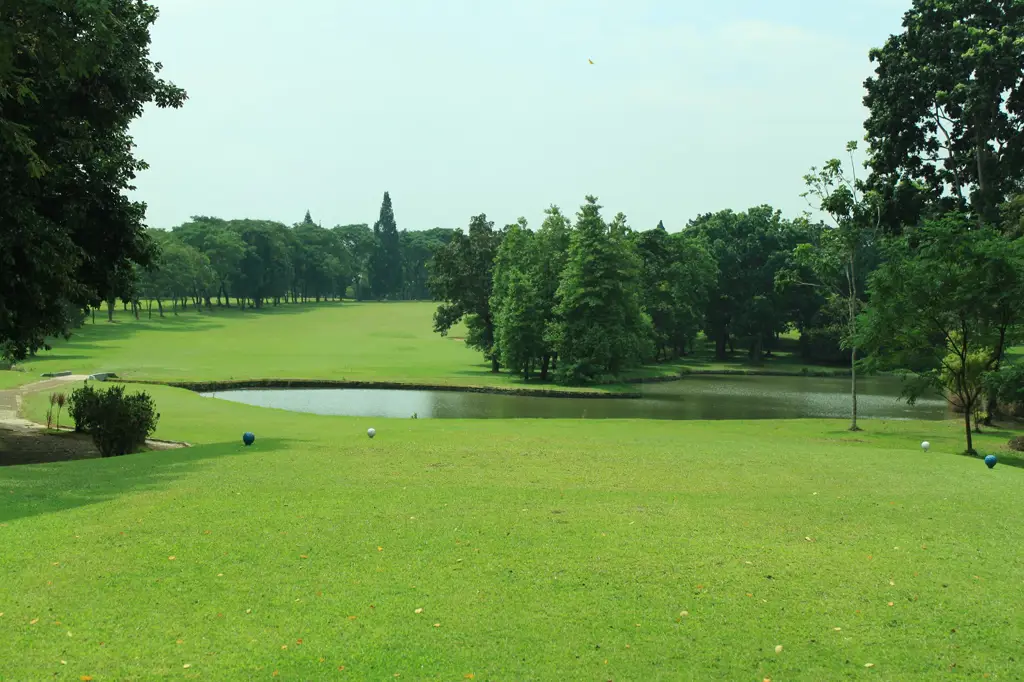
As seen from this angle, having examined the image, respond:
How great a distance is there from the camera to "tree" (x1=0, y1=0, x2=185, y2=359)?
18281 millimetres

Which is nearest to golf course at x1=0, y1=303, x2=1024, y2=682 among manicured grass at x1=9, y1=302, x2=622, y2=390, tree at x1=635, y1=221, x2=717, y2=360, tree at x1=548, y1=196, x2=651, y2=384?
manicured grass at x1=9, y1=302, x2=622, y2=390

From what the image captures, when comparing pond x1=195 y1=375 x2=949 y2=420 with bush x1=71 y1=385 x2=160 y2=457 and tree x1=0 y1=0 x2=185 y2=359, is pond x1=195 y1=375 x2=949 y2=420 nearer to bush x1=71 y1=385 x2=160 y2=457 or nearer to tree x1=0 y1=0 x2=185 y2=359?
bush x1=71 y1=385 x2=160 y2=457

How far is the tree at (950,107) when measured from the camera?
38.8 meters

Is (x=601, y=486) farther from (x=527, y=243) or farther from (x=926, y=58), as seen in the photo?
(x=527, y=243)

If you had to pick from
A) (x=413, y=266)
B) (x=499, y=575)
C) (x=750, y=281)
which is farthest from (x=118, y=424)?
(x=413, y=266)

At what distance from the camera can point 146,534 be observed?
1018cm

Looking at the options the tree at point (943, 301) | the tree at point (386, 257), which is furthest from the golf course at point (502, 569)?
the tree at point (386, 257)

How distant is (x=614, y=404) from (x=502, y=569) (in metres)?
45.7

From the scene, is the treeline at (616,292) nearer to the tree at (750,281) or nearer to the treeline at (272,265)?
the tree at (750,281)

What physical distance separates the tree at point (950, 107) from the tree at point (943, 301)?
13.5 meters

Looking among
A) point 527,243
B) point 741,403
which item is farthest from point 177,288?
point 741,403

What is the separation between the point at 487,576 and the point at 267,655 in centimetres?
261

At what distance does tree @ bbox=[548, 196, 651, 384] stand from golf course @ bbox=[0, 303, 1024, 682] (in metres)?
48.4

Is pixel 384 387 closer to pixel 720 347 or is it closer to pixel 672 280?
pixel 672 280
